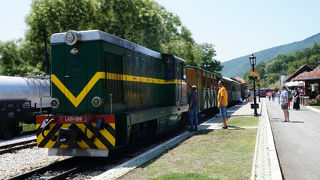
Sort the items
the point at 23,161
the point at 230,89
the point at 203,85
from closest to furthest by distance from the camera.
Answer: the point at 23,161
the point at 203,85
the point at 230,89

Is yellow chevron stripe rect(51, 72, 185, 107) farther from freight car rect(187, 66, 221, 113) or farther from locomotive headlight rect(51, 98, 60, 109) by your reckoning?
freight car rect(187, 66, 221, 113)

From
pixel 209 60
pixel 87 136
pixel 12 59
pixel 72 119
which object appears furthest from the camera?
pixel 209 60

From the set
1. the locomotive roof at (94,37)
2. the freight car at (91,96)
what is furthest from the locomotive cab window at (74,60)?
the locomotive roof at (94,37)

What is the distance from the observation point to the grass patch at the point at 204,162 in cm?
593

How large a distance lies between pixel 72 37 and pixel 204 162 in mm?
4645

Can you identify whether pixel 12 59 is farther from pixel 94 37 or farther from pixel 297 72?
pixel 297 72

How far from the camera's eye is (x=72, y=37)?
804cm

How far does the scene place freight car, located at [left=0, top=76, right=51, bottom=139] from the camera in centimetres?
1467

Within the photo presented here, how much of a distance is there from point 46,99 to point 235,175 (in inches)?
599

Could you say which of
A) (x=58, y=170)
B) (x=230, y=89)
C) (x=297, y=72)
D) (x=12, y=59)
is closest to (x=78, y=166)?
(x=58, y=170)

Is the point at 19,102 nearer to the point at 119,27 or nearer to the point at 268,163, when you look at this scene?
the point at 268,163

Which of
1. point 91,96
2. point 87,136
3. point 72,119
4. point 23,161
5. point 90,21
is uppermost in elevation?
point 90,21

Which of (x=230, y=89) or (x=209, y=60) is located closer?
(x=230, y=89)

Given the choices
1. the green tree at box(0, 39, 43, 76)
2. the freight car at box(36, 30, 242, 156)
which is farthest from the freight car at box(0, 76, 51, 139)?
the green tree at box(0, 39, 43, 76)
